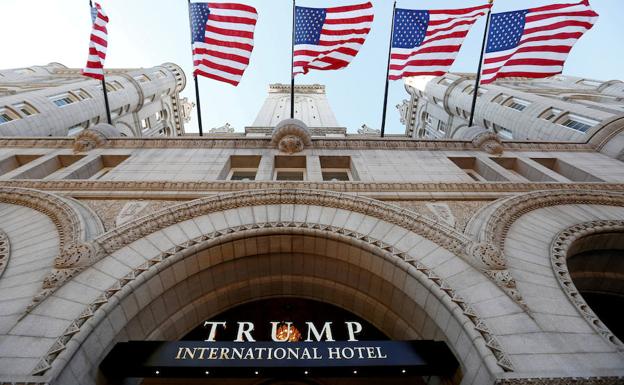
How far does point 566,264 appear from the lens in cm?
881

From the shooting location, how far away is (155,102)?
44.9m

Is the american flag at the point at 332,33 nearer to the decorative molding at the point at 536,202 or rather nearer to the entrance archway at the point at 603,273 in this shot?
the decorative molding at the point at 536,202

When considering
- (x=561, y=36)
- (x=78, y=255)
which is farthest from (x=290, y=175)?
(x=561, y=36)

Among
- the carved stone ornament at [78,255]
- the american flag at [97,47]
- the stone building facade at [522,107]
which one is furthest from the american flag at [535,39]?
the american flag at [97,47]

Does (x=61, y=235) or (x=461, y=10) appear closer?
(x=61, y=235)

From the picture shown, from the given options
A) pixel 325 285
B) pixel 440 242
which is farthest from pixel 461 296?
pixel 325 285

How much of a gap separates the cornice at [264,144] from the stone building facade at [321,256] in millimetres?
967

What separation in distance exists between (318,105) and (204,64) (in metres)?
30.9

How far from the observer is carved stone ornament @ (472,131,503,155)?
14.5 metres

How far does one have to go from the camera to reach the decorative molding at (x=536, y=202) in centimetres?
939

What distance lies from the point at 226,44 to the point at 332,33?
14.8ft

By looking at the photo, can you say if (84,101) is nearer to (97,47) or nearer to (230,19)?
(97,47)

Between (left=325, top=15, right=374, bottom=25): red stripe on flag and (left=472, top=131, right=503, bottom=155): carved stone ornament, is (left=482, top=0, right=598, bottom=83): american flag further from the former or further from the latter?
(left=325, top=15, right=374, bottom=25): red stripe on flag

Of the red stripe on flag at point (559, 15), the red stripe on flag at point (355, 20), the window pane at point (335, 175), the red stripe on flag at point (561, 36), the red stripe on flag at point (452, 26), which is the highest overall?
the red stripe on flag at point (559, 15)
